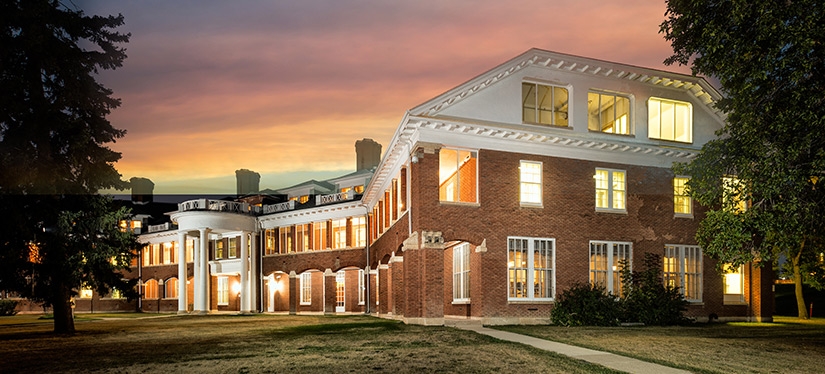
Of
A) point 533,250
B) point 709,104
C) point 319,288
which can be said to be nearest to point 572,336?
point 533,250

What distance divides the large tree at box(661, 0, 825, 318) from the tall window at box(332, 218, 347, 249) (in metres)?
28.5

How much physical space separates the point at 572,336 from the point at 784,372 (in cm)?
646

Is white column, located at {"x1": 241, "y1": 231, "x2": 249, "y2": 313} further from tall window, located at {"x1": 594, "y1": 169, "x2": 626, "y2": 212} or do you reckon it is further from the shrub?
the shrub

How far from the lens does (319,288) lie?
144 ft

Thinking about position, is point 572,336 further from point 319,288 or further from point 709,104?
point 319,288

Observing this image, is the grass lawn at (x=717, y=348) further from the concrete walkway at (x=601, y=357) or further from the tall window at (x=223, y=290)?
the tall window at (x=223, y=290)

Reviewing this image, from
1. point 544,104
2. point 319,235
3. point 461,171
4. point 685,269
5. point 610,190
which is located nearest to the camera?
point 544,104

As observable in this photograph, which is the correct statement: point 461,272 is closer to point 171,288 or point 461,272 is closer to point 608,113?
point 608,113

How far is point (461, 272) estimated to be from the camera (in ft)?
87.4

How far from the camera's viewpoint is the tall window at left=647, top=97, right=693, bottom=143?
2733 cm

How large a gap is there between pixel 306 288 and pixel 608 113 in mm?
26154

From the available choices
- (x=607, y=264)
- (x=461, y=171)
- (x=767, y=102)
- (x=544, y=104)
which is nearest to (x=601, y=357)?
(x=767, y=102)

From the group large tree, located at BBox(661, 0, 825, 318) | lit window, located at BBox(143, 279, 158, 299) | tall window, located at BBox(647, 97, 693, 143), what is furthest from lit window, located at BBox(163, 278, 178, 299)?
large tree, located at BBox(661, 0, 825, 318)

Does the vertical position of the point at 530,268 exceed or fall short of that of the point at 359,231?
it falls short
